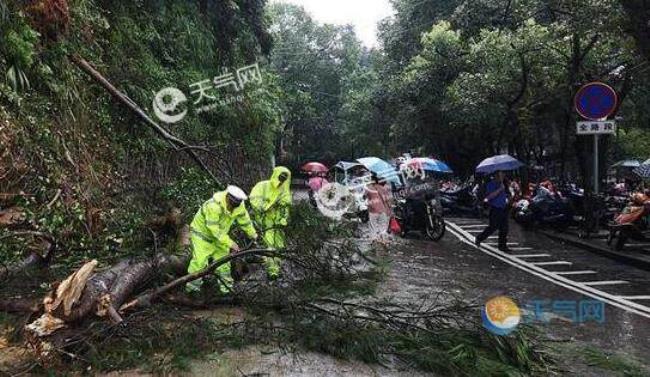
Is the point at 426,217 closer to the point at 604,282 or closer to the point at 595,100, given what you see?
the point at 595,100

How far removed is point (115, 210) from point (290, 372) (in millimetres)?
4581

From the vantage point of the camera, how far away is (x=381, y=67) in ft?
107

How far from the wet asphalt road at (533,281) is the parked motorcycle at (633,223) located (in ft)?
2.08

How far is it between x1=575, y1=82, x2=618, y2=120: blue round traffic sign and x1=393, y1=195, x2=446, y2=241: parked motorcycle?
11.9 ft

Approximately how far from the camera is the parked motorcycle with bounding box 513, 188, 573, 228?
13672 millimetres

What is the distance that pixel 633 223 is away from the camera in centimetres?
1054

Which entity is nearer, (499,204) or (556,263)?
(556,263)

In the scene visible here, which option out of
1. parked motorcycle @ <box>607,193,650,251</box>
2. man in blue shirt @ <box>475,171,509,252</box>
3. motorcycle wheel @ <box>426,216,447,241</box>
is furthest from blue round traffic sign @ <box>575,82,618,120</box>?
motorcycle wheel @ <box>426,216,447,241</box>

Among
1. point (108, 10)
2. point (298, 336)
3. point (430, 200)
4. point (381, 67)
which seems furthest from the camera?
point (381, 67)

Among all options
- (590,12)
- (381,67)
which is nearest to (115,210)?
(590,12)

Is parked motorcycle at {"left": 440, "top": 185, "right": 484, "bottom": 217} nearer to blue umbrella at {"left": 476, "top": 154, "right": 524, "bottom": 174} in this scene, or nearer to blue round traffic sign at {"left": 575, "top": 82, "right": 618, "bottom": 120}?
blue umbrella at {"left": 476, "top": 154, "right": 524, "bottom": 174}

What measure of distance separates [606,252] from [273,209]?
6870 mm

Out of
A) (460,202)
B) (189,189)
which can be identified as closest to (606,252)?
(189,189)

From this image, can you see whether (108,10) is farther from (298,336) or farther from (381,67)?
(381,67)
